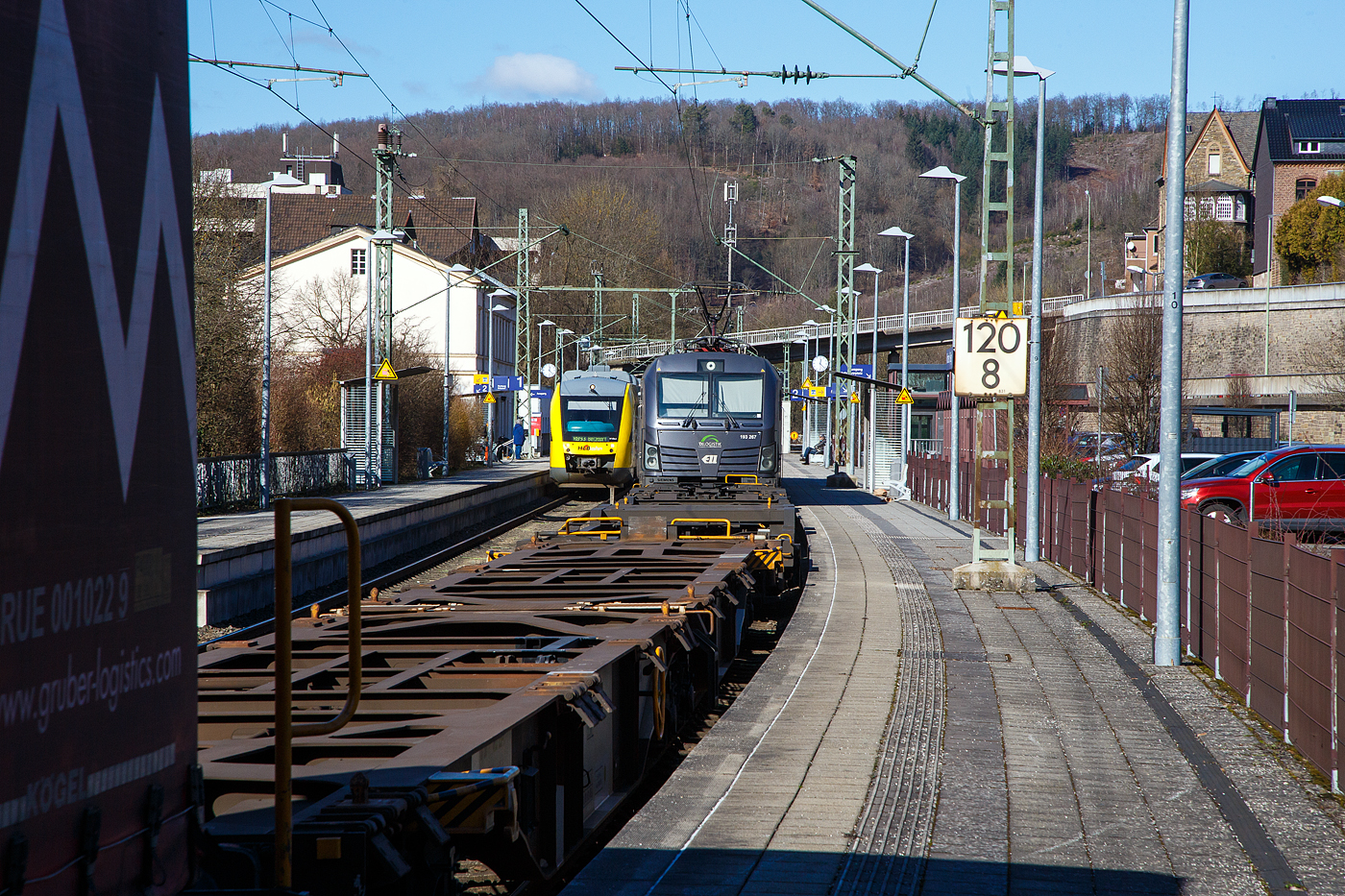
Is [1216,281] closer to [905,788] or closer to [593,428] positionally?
[593,428]

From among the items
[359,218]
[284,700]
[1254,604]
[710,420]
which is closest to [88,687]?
[284,700]

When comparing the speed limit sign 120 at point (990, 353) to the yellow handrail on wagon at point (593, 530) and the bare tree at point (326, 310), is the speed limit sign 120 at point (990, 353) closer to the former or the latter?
the yellow handrail on wagon at point (593, 530)

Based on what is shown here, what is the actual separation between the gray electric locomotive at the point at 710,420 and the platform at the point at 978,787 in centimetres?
1176

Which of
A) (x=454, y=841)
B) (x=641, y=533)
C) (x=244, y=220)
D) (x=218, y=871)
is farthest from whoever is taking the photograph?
(x=244, y=220)

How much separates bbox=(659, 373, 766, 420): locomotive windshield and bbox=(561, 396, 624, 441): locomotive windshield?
961 cm

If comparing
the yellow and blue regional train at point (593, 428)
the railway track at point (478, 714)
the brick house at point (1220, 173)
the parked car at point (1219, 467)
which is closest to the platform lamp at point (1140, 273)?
the brick house at point (1220, 173)

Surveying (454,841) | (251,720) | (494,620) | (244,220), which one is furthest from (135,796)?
(244,220)

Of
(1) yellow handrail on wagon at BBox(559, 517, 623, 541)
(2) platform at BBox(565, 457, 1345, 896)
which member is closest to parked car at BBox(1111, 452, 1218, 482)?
(1) yellow handrail on wagon at BBox(559, 517, 623, 541)

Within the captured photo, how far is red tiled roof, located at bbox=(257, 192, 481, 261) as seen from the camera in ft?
269

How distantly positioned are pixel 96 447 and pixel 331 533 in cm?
1684

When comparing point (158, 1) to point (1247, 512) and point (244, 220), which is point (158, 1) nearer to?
point (1247, 512)

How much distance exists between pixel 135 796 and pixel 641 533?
41.0 feet

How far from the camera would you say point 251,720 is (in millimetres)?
5363

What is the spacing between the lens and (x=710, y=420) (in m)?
22.8
